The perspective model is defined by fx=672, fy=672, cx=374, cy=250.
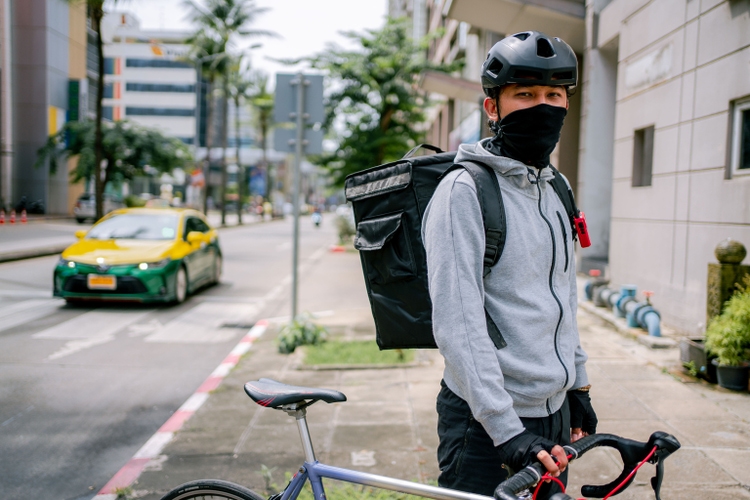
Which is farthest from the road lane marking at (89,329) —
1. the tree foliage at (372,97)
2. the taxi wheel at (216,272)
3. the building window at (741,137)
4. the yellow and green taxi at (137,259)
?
the tree foliage at (372,97)

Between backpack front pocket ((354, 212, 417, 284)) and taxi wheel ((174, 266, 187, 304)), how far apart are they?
897cm

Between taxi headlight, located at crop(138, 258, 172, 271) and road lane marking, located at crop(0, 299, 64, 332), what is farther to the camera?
taxi headlight, located at crop(138, 258, 172, 271)

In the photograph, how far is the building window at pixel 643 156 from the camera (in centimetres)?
970

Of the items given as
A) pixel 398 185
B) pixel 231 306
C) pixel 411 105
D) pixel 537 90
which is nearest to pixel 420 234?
pixel 398 185

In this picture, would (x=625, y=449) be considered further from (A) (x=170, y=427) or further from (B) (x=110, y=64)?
(B) (x=110, y=64)

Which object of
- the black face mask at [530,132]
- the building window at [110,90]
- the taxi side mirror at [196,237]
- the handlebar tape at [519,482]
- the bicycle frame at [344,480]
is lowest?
the bicycle frame at [344,480]

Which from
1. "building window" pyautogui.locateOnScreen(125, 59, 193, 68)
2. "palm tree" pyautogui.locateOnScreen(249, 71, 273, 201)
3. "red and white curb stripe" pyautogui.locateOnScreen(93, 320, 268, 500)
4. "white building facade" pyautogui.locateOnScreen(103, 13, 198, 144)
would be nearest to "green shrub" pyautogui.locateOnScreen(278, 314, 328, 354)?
"red and white curb stripe" pyautogui.locateOnScreen(93, 320, 268, 500)

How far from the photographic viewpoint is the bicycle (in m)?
1.62

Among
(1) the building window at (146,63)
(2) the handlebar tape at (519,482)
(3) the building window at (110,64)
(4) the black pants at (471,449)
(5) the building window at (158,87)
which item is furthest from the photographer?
(5) the building window at (158,87)

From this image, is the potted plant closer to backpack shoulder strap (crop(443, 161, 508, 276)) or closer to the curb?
backpack shoulder strap (crop(443, 161, 508, 276))

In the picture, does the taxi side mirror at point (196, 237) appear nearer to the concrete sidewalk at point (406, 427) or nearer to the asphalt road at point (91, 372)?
the asphalt road at point (91, 372)

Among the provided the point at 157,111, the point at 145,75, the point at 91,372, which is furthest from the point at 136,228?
the point at 157,111

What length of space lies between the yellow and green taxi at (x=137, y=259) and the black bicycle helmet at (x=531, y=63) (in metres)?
8.81

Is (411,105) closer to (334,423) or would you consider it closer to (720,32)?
(720,32)
